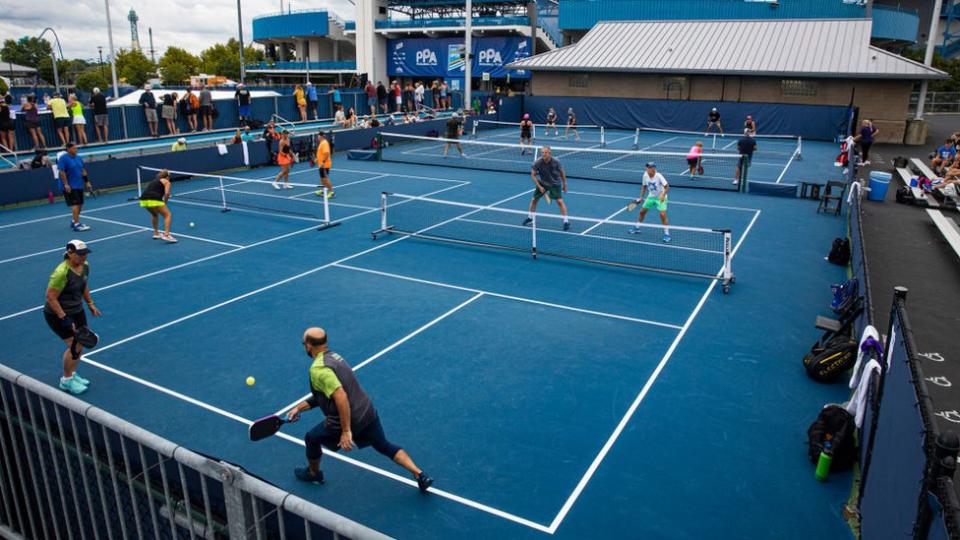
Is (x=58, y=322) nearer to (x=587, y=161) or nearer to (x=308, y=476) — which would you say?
(x=308, y=476)

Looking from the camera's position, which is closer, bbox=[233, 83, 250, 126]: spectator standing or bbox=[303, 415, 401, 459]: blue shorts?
bbox=[303, 415, 401, 459]: blue shorts

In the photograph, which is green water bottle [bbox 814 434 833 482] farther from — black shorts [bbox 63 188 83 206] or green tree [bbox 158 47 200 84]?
green tree [bbox 158 47 200 84]

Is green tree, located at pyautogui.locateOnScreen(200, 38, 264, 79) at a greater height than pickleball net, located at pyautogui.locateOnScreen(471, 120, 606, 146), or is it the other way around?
green tree, located at pyautogui.locateOnScreen(200, 38, 264, 79)

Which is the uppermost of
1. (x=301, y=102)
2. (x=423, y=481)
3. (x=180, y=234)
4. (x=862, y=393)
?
(x=301, y=102)

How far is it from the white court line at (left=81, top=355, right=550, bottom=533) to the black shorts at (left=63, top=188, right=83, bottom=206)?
9394 millimetres

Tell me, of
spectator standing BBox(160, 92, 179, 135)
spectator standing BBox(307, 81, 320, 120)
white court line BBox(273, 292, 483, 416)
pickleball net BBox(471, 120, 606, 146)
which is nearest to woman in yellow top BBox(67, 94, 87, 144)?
spectator standing BBox(160, 92, 179, 135)

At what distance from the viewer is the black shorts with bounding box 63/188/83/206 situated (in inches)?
715

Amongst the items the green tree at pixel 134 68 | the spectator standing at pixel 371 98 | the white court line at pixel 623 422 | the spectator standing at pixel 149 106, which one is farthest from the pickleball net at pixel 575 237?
the green tree at pixel 134 68

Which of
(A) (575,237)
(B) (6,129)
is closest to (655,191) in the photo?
(A) (575,237)

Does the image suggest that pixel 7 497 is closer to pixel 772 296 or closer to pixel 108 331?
pixel 108 331

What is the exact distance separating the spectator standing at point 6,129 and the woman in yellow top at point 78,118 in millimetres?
2570

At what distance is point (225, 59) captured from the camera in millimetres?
107875

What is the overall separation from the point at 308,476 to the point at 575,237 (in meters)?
11.7

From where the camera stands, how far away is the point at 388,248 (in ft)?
55.5
